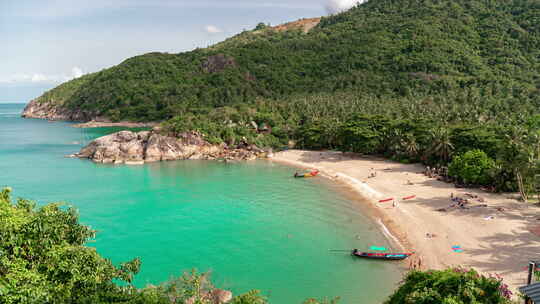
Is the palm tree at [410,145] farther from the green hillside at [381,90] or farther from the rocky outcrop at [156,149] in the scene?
the rocky outcrop at [156,149]

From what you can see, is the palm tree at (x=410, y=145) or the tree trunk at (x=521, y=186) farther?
the palm tree at (x=410, y=145)

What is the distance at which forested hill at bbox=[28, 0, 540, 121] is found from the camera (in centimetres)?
13750

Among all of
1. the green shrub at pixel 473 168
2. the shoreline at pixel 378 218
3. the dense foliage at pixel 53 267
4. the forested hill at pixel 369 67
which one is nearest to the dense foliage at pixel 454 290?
the dense foliage at pixel 53 267

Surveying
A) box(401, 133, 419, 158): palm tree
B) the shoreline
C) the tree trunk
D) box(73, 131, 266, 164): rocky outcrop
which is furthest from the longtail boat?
box(73, 131, 266, 164): rocky outcrop

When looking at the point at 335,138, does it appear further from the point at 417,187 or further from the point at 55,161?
the point at 55,161

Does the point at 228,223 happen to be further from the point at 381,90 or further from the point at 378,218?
the point at 381,90

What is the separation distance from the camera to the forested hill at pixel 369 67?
138 m

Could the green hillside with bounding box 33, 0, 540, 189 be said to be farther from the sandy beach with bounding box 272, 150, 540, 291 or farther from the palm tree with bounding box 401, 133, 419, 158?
the sandy beach with bounding box 272, 150, 540, 291

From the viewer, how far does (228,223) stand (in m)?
42.3

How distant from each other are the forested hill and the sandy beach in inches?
2957

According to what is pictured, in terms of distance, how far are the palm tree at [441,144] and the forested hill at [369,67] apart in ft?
203

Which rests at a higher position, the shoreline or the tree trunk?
the tree trunk

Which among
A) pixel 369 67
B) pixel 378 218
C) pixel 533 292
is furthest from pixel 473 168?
pixel 369 67

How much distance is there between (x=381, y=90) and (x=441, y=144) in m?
80.7
